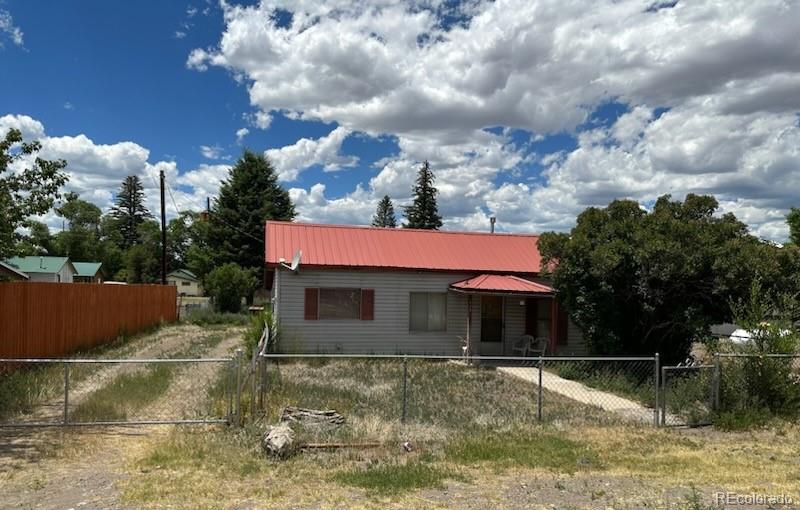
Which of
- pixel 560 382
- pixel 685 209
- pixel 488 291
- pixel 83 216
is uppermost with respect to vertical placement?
pixel 83 216

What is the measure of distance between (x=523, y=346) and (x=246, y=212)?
32868mm

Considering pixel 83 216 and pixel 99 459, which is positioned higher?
pixel 83 216

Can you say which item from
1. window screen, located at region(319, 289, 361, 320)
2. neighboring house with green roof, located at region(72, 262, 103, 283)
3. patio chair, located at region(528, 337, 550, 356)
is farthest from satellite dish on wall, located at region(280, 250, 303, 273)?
neighboring house with green roof, located at region(72, 262, 103, 283)

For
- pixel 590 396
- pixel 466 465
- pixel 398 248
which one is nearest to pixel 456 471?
pixel 466 465

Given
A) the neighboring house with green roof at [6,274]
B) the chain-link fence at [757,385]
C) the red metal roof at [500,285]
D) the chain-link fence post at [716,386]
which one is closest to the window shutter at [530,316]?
the red metal roof at [500,285]

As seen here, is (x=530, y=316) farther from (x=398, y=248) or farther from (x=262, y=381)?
(x=262, y=381)

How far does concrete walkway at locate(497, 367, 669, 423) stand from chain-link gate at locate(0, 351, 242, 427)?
20.2 ft

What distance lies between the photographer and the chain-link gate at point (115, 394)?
27.5 feet

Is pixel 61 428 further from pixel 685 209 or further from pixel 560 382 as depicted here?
pixel 685 209

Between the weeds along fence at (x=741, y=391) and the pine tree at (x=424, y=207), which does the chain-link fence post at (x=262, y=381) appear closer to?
the weeds along fence at (x=741, y=391)

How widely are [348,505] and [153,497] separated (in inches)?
72.0

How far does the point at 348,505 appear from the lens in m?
5.66

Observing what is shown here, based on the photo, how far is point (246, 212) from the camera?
46656 mm

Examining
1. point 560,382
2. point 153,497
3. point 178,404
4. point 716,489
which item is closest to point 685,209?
point 560,382
